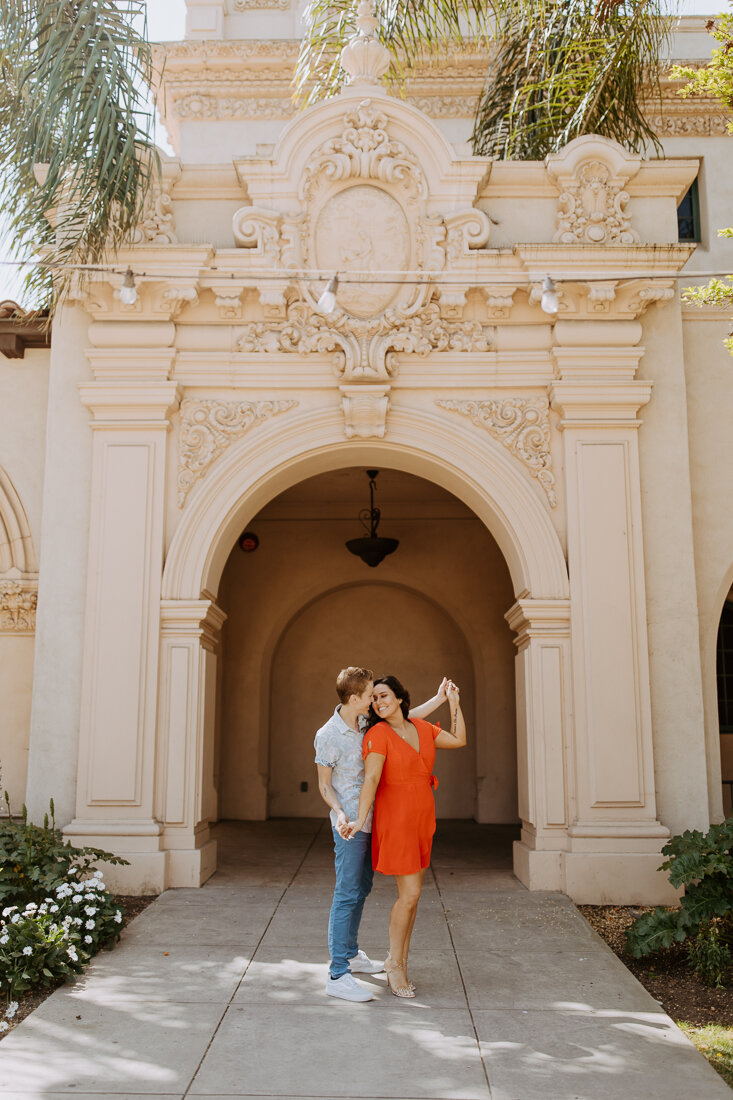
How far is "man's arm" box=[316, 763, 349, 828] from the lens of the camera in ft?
17.5

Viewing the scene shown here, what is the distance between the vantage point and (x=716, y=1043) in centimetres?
A: 501

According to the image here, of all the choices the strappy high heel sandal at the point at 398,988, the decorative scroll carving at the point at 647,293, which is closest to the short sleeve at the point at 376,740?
the strappy high heel sandal at the point at 398,988

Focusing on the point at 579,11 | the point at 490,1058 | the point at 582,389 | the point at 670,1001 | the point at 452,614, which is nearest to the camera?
the point at 490,1058

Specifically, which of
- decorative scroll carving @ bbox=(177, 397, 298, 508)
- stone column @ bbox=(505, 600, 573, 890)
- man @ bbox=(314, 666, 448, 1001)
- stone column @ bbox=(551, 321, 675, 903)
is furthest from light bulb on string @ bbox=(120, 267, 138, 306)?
man @ bbox=(314, 666, 448, 1001)

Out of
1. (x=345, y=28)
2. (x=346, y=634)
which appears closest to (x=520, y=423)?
(x=345, y=28)

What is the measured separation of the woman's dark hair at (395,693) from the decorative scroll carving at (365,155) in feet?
16.2

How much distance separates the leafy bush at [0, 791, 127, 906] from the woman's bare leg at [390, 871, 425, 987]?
2.46 meters

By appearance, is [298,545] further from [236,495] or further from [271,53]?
[271,53]

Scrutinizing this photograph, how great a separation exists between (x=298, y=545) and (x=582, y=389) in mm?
5406

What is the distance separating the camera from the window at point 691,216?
12602mm

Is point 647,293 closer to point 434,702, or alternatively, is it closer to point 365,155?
point 365,155

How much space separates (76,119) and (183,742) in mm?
5135

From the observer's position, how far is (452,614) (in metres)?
12.8

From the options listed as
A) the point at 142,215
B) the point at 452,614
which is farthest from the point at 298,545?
the point at 142,215
